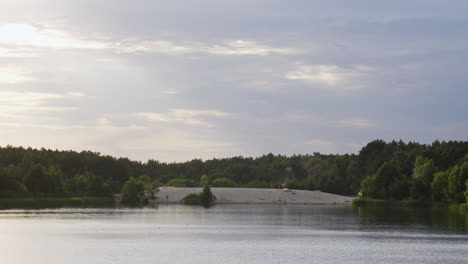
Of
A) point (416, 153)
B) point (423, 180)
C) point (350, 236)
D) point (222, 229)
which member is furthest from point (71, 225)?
point (416, 153)

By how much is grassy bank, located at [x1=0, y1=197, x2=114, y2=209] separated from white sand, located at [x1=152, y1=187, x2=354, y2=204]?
2245cm

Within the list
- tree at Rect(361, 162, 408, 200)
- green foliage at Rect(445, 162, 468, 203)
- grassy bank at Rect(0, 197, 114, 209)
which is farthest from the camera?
tree at Rect(361, 162, 408, 200)

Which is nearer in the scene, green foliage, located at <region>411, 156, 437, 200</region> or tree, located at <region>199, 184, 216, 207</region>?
green foliage, located at <region>411, 156, 437, 200</region>

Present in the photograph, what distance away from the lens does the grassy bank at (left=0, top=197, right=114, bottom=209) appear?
4739 inches

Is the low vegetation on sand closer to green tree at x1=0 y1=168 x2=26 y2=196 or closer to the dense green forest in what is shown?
the dense green forest

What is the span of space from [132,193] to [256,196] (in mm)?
40175

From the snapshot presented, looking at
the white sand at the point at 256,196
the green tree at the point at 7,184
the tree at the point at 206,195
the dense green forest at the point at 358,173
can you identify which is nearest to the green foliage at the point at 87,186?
the dense green forest at the point at 358,173

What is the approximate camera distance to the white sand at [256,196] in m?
183

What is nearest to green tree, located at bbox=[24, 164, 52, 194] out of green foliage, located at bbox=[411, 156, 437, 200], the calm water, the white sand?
the white sand

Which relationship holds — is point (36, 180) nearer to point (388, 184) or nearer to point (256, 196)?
point (388, 184)

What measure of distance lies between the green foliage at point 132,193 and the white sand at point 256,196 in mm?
15088

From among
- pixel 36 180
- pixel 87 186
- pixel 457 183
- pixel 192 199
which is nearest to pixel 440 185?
pixel 457 183

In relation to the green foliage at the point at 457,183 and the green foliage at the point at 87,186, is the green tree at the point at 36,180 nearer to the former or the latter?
the green foliage at the point at 87,186

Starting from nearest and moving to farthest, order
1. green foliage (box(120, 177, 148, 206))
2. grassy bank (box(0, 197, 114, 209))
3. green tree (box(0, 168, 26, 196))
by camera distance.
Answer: grassy bank (box(0, 197, 114, 209)) < green tree (box(0, 168, 26, 196)) < green foliage (box(120, 177, 148, 206))
